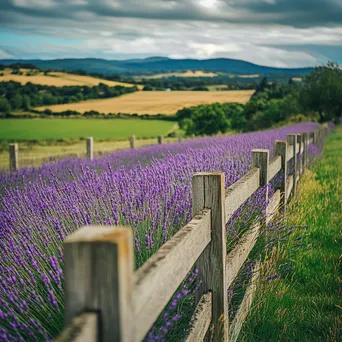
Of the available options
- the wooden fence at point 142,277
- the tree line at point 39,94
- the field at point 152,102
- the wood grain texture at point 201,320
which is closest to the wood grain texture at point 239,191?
the wooden fence at point 142,277

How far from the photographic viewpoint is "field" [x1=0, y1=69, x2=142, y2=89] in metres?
56.9

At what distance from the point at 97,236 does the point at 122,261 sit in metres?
0.09

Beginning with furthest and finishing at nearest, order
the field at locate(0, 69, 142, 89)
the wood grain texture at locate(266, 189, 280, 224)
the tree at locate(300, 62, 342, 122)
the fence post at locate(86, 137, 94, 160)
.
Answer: the field at locate(0, 69, 142, 89), the tree at locate(300, 62, 342, 122), the fence post at locate(86, 137, 94, 160), the wood grain texture at locate(266, 189, 280, 224)

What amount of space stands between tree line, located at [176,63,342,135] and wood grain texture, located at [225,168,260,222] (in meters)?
49.5

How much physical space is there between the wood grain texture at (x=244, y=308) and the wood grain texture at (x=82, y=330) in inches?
76.5

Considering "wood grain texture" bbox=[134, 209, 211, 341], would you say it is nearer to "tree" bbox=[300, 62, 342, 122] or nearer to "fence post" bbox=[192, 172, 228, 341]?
"fence post" bbox=[192, 172, 228, 341]

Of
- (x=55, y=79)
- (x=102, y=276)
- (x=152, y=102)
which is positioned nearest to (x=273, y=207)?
(x=102, y=276)

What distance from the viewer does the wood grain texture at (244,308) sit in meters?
3.15

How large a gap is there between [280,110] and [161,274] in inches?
2523

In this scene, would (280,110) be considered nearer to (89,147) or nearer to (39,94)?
(39,94)

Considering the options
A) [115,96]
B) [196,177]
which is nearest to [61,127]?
[115,96]

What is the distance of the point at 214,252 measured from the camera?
9.08 ft

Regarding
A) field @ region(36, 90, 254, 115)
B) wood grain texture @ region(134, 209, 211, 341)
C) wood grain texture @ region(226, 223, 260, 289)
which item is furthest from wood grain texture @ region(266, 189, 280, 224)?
field @ region(36, 90, 254, 115)

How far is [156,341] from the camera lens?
235 centimetres
